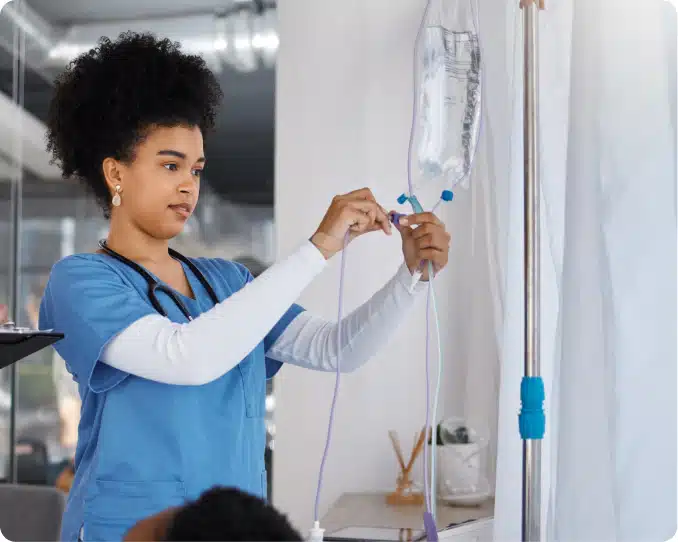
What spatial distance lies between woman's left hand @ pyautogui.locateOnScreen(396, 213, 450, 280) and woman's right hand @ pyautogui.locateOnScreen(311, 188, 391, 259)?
Answer: 0.06 meters

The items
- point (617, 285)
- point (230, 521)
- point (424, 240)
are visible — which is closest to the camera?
point (230, 521)

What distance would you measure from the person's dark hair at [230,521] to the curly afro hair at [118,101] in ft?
2.50

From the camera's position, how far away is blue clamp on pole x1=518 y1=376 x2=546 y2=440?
103 centimetres

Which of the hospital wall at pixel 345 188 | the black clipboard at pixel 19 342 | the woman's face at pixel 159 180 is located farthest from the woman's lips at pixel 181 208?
the hospital wall at pixel 345 188

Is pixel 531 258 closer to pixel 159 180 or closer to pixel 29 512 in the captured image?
pixel 159 180

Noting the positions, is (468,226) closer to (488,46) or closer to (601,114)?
(488,46)

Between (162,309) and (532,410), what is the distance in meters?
0.53

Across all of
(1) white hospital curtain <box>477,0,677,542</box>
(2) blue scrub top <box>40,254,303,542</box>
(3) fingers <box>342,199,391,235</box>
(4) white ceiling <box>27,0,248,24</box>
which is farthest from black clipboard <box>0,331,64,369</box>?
(4) white ceiling <box>27,0,248,24</box>

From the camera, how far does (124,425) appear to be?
1.16 m

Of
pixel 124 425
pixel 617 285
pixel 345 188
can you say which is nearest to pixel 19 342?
pixel 124 425

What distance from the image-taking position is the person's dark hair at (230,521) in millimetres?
600

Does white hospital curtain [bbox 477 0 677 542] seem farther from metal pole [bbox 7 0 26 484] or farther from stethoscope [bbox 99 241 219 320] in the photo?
metal pole [bbox 7 0 26 484]

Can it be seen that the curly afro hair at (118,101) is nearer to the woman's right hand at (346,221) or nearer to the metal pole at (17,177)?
the woman's right hand at (346,221)

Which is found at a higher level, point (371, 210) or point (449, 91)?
point (449, 91)
